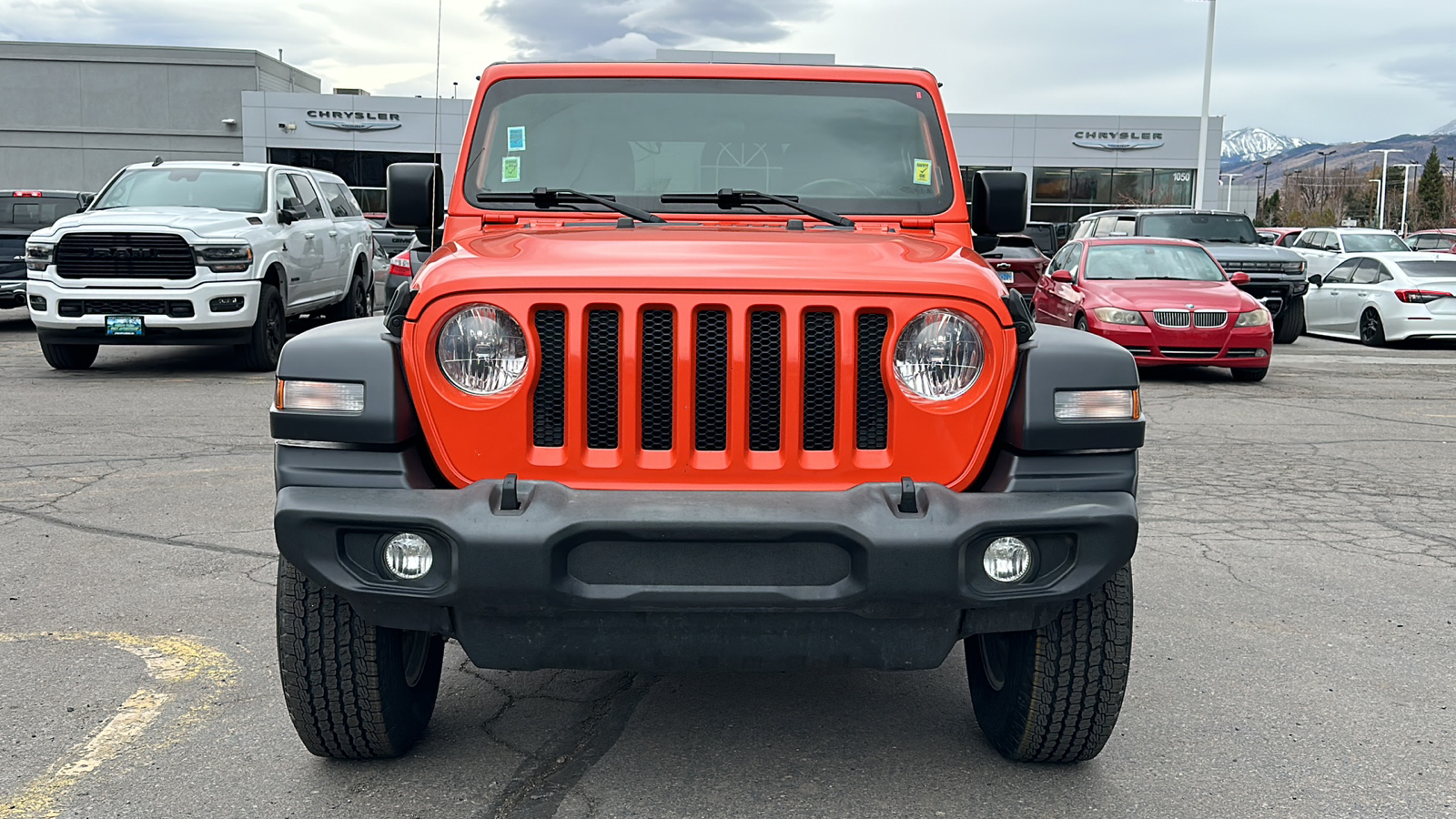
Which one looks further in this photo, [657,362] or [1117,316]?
[1117,316]

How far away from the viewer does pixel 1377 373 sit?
14.9 m

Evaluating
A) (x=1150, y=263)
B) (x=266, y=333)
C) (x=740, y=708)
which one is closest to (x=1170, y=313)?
(x=1150, y=263)

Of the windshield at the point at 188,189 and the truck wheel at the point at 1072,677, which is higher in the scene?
the windshield at the point at 188,189

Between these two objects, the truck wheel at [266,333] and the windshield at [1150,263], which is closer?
the truck wheel at [266,333]

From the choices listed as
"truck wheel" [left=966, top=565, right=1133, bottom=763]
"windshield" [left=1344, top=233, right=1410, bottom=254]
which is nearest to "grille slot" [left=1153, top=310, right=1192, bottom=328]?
"truck wheel" [left=966, top=565, right=1133, bottom=763]

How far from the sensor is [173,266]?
12.0m

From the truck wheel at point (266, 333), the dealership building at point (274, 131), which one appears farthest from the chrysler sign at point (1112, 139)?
the truck wheel at point (266, 333)

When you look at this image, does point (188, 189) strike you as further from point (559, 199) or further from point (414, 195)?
point (559, 199)

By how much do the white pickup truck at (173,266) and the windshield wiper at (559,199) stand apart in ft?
28.0

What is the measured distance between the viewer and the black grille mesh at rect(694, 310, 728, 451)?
3.09 m

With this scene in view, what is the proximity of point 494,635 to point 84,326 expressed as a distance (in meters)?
10.4

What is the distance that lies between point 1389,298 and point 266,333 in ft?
48.3

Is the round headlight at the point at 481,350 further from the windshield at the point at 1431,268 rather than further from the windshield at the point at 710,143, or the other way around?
the windshield at the point at 1431,268

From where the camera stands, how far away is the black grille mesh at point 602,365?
3.07m
